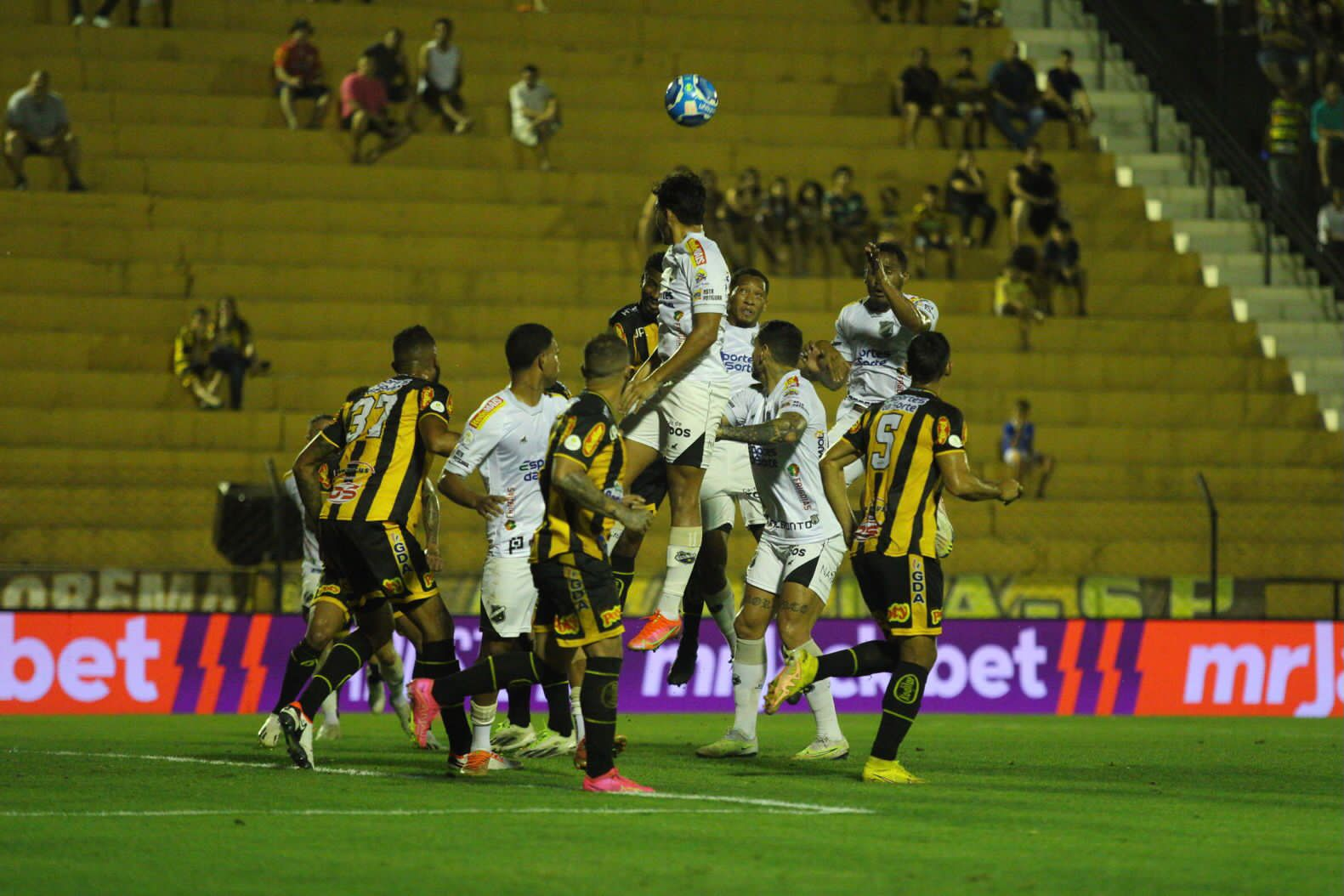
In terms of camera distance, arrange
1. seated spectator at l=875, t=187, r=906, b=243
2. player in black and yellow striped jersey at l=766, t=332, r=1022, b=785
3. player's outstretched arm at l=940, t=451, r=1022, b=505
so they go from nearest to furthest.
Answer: player's outstretched arm at l=940, t=451, r=1022, b=505, player in black and yellow striped jersey at l=766, t=332, r=1022, b=785, seated spectator at l=875, t=187, r=906, b=243

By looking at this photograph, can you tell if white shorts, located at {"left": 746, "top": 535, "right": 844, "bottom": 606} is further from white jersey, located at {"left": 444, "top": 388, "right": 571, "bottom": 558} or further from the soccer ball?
the soccer ball

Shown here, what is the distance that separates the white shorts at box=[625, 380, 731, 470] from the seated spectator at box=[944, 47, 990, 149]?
1712 cm

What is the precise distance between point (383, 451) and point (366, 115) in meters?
15.1

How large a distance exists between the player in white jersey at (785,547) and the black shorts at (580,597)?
2.53 meters

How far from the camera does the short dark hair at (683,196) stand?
1069 cm

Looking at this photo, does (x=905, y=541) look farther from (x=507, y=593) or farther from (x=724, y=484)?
(x=724, y=484)

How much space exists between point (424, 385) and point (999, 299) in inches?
599

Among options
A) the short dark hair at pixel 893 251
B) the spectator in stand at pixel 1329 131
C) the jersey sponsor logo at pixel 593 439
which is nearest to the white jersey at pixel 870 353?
the short dark hair at pixel 893 251

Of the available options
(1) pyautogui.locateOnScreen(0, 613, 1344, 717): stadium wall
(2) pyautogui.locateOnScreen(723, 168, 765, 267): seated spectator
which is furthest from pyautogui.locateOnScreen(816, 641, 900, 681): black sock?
(2) pyautogui.locateOnScreen(723, 168, 765, 267): seated spectator

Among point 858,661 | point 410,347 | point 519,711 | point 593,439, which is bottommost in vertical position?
point 519,711

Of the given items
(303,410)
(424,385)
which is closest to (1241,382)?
(303,410)

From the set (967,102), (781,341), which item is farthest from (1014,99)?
(781,341)

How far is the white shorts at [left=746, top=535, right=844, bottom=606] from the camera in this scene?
11602mm

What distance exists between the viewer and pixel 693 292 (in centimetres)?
1066
